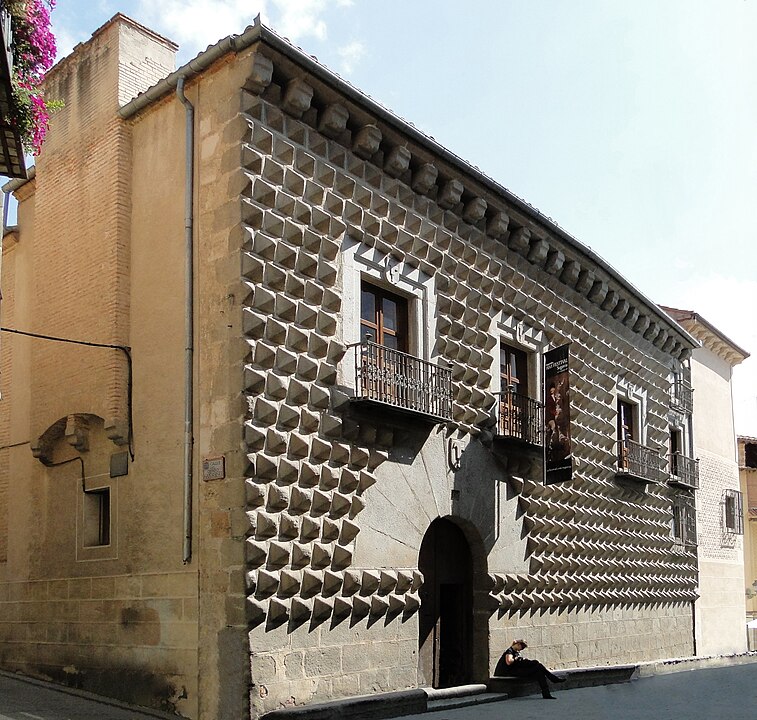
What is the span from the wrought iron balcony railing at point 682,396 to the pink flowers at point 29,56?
1752 cm

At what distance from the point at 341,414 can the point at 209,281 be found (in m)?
2.42

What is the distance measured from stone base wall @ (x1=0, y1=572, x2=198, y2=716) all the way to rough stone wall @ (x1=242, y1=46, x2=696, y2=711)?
1188 millimetres

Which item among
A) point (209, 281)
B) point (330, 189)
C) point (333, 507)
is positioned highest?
point (330, 189)

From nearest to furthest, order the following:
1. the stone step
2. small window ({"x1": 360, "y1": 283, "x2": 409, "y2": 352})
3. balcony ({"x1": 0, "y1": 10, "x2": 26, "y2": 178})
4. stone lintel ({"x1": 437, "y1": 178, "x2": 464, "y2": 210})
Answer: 1. balcony ({"x1": 0, "y1": 10, "x2": 26, "y2": 178})
2. small window ({"x1": 360, "y1": 283, "x2": 409, "y2": 352})
3. the stone step
4. stone lintel ({"x1": 437, "y1": 178, "x2": 464, "y2": 210})

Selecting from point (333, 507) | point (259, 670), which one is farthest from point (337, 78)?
point (259, 670)

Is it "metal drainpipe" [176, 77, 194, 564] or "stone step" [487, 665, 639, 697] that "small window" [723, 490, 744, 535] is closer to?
"stone step" [487, 665, 639, 697]

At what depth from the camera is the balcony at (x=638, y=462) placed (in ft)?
71.6

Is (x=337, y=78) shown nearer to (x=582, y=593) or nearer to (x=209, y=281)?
(x=209, y=281)

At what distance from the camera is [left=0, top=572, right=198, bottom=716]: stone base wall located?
1286 centimetres

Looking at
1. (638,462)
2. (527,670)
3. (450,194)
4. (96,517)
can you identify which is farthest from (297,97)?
(638,462)

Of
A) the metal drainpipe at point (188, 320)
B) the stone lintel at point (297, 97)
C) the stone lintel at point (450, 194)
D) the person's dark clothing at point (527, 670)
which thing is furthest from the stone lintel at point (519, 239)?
the person's dark clothing at point (527, 670)

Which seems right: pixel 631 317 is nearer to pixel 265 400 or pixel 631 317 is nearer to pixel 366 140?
pixel 366 140

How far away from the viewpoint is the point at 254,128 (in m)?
13.4

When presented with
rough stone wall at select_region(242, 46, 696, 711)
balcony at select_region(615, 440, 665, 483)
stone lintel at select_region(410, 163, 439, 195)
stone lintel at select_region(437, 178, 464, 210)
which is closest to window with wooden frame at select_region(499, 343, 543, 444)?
rough stone wall at select_region(242, 46, 696, 711)
